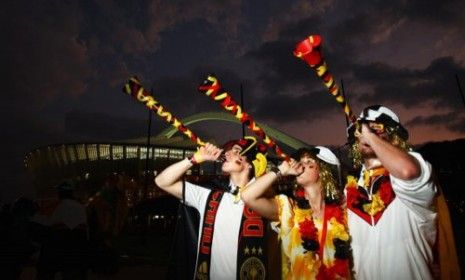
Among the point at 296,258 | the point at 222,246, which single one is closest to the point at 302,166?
the point at 296,258

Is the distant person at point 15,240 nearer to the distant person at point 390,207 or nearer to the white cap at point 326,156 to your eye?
the white cap at point 326,156

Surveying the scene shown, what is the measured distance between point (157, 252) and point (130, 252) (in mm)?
956

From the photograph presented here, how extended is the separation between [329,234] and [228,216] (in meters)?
1.09

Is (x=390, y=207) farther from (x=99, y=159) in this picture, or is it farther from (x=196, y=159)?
(x=99, y=159)

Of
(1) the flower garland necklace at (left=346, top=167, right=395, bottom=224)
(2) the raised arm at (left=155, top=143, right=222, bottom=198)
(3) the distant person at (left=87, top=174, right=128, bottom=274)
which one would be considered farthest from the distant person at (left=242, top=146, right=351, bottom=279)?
(3) the distant person at (left=87, top=174, right=128, bottom=274)

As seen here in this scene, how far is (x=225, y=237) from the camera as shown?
3.66m

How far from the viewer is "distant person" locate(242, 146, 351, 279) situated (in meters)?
3.16

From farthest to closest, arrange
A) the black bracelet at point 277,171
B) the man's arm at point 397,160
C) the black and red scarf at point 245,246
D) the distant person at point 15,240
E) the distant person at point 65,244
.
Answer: the distant person at point 65,244
the distant person at point 15,240
the black and red scarf at point 245,246
the black bracelet at point 277,171
the man's arm at point 397,160

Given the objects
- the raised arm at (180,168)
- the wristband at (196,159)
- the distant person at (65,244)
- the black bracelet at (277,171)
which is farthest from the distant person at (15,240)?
the black bracelet at (277,171)

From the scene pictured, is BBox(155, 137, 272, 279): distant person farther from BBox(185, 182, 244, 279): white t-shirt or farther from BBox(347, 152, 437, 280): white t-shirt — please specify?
BBox(347, 152, 437, 280): white t-shirt

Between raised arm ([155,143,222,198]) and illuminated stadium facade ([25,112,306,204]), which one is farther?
illuminated stadium facade ([25,112,306,204])

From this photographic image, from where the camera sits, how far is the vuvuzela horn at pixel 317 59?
2.00 metres

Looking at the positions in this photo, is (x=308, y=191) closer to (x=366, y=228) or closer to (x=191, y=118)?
(x=366, y=228)

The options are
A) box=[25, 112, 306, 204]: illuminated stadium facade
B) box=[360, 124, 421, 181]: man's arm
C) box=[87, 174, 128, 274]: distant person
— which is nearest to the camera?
box=[360, 124, 421, 181]: man's arm
